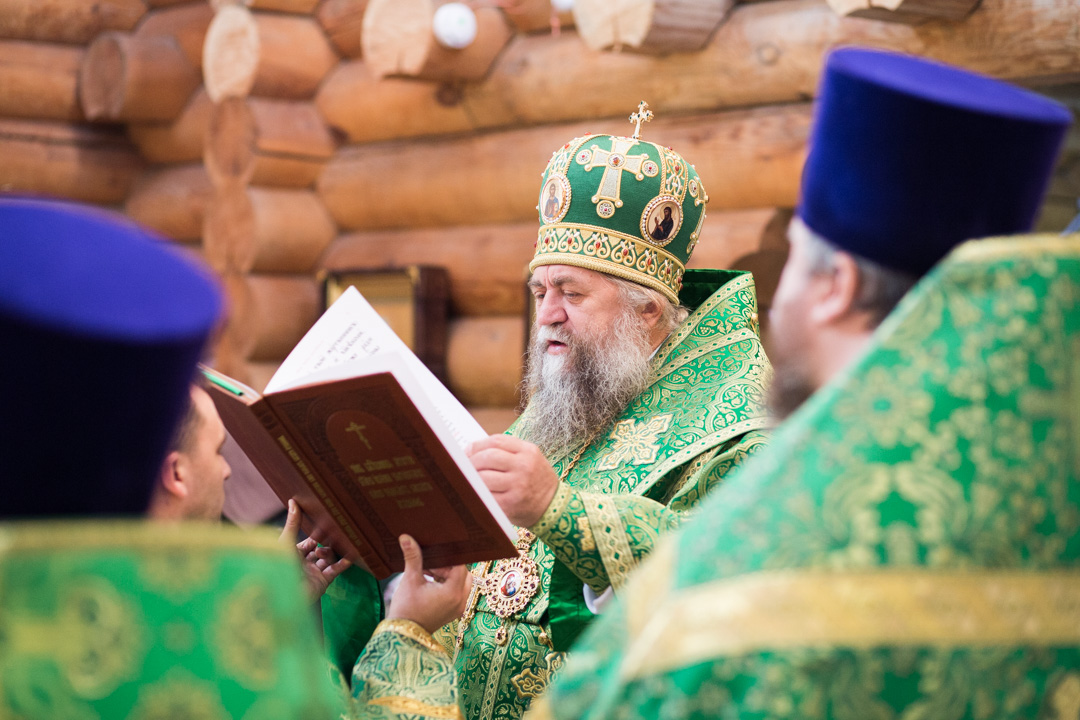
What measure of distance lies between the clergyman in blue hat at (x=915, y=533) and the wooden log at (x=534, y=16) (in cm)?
468

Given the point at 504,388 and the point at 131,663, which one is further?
the point at 504,388

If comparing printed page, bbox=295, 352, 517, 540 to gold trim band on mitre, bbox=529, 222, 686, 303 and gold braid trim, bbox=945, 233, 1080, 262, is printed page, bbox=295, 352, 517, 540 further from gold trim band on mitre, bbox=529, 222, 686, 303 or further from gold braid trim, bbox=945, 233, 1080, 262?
gold trim band on mitre, bbox=529, 222, 686, 303

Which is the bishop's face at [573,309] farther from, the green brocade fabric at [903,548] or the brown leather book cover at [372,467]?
the green brocade fabric at [903,548]

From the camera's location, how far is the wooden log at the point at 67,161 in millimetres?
8680

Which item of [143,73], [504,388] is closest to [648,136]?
[504,388]

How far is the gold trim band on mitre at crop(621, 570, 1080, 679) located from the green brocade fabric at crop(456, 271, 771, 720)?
1034mm

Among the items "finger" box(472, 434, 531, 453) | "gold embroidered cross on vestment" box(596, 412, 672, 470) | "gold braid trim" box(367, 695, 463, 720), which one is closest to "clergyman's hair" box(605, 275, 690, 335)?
"gold embroidered cross on vestment" box(596, 412, 672, 470)

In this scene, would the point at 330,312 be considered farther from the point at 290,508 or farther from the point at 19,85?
the point at 19,85

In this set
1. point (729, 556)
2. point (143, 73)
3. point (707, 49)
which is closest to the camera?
point (729, 556)

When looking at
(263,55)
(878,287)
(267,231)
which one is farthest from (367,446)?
(263,55)

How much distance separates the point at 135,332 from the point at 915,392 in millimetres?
858

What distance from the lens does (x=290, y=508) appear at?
8.36ft

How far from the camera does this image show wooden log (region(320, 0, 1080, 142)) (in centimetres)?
410

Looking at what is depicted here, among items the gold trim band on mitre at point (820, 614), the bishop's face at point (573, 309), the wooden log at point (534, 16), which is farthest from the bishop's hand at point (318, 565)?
the wooden log at point (534, 16)
